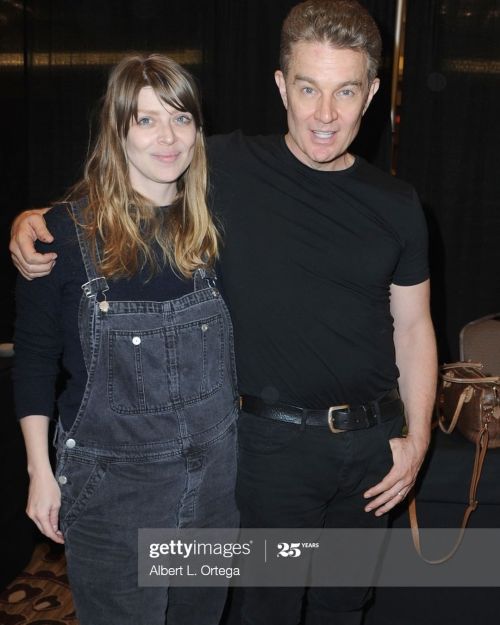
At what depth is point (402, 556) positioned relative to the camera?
7.46ft

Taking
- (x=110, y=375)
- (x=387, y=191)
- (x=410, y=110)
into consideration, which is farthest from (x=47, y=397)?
(x=410, y=110)

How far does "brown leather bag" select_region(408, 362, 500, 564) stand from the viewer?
220cm

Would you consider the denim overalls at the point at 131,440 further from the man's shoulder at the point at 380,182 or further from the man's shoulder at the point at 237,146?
the man's shoulder at the point at 380,182

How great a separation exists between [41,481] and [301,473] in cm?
58

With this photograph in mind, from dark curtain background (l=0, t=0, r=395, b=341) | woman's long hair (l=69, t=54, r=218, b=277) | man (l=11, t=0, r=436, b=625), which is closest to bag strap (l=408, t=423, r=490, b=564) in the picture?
man (l=11, t=0, r=436, b=625)

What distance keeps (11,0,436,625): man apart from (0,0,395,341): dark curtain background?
233 centimetres

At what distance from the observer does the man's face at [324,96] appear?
165cm

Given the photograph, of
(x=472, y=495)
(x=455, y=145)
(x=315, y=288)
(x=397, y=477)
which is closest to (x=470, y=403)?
(x=472, y=495)

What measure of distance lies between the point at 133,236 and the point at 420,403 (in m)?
0.86

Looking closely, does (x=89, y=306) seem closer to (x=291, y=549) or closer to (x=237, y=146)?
(x=237, y=146)

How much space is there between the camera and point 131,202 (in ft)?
5.13

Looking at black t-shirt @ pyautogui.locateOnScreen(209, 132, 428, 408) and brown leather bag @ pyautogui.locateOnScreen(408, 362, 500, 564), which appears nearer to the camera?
black t-shirt @ pyautogui.locateOnScreen(209, 132, 428, 408)

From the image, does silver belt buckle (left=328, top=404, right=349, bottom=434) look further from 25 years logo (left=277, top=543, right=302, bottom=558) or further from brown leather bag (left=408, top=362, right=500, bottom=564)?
brown leather bag (left=408, top=362, right=500, bottom=564)

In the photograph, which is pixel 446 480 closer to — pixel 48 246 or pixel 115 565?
pixel 115 565
